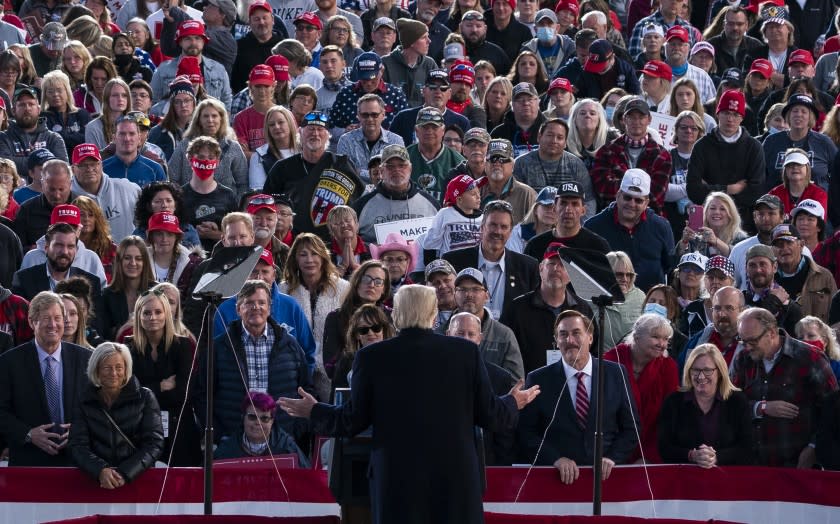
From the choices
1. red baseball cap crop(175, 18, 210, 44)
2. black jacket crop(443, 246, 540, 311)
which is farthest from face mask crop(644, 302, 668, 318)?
red baseball cap crop(175, 18, 210, 44)

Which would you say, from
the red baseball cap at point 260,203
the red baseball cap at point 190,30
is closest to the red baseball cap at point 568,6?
the red baseball cap at point 190,30

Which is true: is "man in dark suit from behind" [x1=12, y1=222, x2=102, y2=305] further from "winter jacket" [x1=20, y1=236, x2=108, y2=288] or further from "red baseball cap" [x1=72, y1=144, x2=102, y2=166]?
"red baseball cap" [x1=72, y1=144, x2=102, y2=166]

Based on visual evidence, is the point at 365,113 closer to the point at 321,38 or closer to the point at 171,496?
the point at 321,38

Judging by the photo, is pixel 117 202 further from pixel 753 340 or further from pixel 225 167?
pixel 753 340

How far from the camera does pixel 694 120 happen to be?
1570cm

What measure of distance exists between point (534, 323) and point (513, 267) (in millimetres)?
874

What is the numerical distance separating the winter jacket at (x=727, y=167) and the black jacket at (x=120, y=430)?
21.0ft

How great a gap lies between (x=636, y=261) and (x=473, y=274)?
2.26 m

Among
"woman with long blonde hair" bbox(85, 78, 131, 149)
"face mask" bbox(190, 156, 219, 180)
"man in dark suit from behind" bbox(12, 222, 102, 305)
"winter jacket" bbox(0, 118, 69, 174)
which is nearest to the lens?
"man in dark suit from behind" bbox(12, 222, 102, 305)

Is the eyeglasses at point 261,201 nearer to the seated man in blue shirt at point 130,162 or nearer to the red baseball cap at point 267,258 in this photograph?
the red baseball cap at point 267,258

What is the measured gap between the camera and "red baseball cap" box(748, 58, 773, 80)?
17.8 m

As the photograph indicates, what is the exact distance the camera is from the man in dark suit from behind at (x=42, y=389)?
35.0ft

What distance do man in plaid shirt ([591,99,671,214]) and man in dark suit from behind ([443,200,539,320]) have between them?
211 cm

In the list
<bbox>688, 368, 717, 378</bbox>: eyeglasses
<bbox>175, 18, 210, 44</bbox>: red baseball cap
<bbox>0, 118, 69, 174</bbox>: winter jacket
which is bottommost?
<bbox>688, 368, 717, 378</bbox>: eyeglasses
